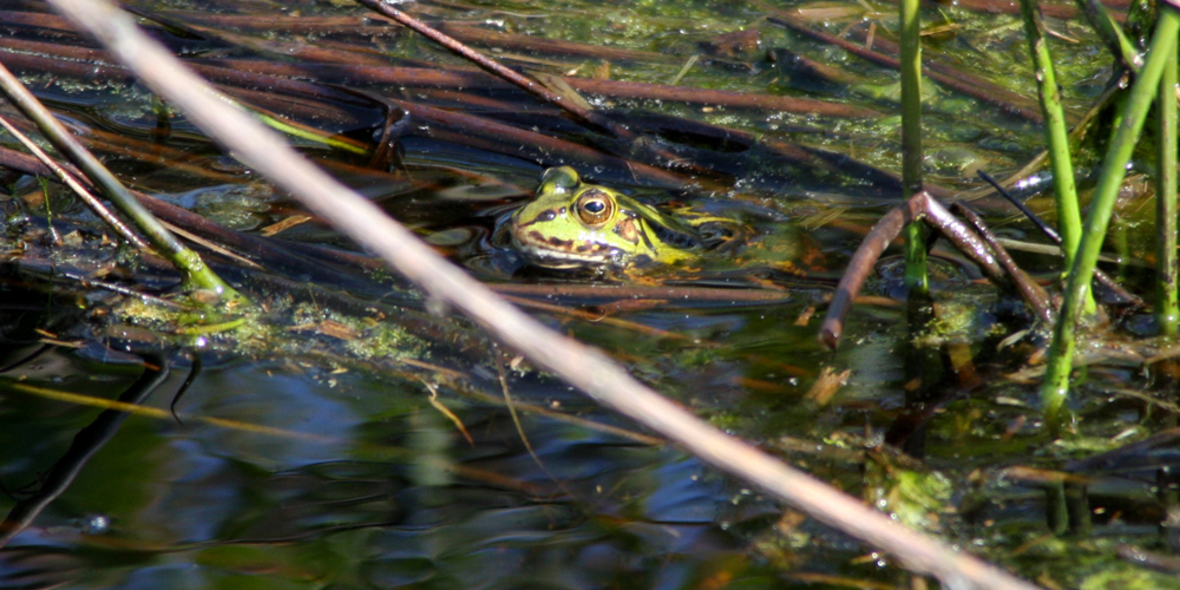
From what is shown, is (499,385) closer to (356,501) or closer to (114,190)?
(356,501)

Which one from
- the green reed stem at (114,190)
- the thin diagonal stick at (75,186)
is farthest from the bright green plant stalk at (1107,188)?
the thin diagonal stick at (75,186)

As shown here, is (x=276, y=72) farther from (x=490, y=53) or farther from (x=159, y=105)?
(x=490, y=53)

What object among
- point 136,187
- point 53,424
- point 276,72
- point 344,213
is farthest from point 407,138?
point 344,213

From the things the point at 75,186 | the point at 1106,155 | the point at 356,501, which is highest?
the point at 1106,155

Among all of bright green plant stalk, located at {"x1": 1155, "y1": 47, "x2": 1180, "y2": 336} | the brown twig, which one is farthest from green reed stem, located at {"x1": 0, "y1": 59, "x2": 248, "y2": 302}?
bright green plant stalk, located at {"x1": 1155, "y1": 47, "x2": 1180, "y2": 336}

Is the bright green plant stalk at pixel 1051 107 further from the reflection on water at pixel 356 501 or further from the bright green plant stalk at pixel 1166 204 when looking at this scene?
the reflection on water at pixel 356 501

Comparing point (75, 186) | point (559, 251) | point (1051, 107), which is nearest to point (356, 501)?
point (75, 186)
